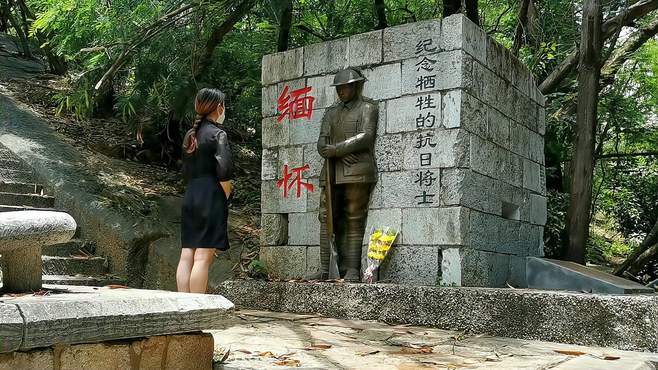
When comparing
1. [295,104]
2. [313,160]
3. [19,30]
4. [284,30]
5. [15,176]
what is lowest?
[15,176]

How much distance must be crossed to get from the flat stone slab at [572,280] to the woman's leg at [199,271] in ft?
10.5

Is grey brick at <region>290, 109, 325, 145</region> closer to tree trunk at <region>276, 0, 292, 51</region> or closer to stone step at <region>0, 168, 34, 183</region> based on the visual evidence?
tree trunk at <region>276, 0, 292, 51</region>

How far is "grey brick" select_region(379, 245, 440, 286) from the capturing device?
5.96 meters

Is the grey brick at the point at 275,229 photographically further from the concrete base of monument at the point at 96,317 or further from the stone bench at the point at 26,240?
the stone bench at the point at 26,240

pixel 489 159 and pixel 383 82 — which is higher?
pixel 383 82

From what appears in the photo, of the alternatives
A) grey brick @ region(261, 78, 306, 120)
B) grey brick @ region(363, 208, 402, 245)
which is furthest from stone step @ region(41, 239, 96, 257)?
grey brick @ region(363, 208, 402, 245)

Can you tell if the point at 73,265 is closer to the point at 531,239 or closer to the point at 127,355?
the point at 127,355

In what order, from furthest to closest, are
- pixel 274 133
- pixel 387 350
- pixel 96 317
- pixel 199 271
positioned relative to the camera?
pixel 274 133
pixel 199 271
pixel 387 350
pixel 96 317

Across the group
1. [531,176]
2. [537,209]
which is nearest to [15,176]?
[531,176]

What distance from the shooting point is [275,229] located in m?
7.11

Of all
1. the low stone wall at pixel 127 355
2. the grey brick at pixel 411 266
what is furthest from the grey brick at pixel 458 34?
the low stone wall at pixel 127 355

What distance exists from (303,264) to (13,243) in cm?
407

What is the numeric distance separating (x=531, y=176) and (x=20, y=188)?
616 centimetres

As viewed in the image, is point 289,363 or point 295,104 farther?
point 295,104
